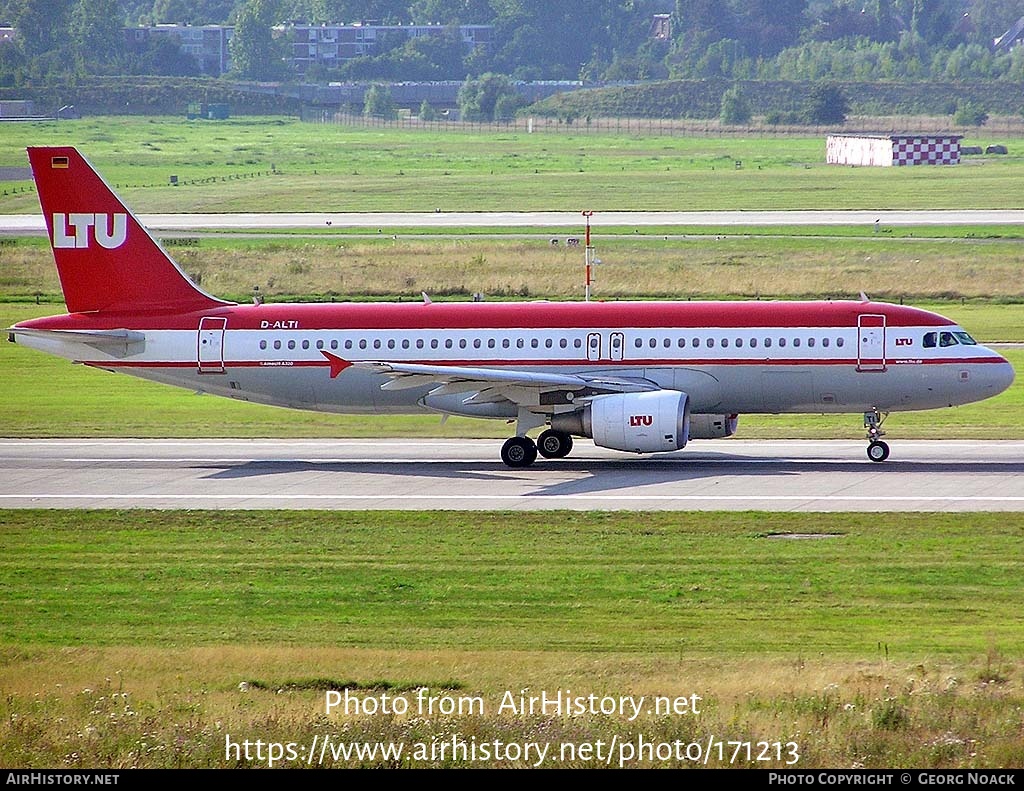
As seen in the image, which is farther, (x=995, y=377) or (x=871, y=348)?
(x=871, y=348)

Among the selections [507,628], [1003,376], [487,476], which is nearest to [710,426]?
[487,476]

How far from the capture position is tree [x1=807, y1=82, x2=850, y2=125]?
620 ft

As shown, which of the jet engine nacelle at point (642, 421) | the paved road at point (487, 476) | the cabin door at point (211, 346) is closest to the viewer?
the paved road at point (487, 476)

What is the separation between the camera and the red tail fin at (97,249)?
4109cm

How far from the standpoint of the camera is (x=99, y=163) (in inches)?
4631

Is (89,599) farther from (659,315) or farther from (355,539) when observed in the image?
(659,315)

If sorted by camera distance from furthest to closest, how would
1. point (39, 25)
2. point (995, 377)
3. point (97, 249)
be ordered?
1. point (39, 25)
2. point (97, 249)
3. point (995, 377)

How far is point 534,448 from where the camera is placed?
39.0 meters

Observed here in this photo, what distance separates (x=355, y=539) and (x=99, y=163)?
93.9 metres

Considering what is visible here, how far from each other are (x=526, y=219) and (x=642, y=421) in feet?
229

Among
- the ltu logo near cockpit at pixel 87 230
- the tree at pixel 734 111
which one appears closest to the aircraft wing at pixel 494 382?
the ltu logo near cockpit at pixel 87 230

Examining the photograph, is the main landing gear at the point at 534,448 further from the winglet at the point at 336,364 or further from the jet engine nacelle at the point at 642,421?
the winglet at the point at 336,364

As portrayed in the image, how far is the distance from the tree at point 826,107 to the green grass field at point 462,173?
→ 14785 millimetres

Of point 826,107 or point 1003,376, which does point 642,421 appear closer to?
point 1003,376
